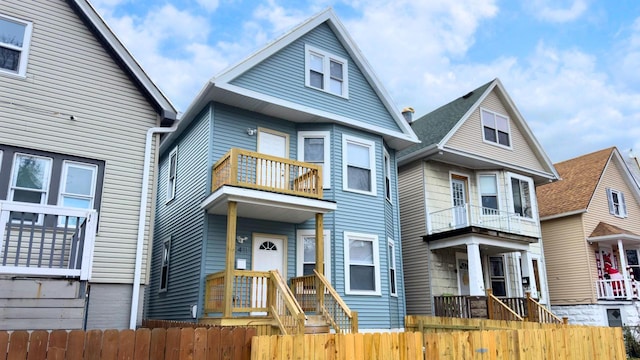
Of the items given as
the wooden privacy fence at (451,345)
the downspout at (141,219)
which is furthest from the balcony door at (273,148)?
the wooden privacy fence at (451,345)

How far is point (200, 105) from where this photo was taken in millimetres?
14062

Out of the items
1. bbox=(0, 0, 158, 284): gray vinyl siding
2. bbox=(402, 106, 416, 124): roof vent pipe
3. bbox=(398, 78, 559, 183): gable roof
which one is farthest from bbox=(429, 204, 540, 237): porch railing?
bbox=(0, 0, 158, 284): gray vinyl siding

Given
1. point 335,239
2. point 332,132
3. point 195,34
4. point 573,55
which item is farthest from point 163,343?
point 573,55

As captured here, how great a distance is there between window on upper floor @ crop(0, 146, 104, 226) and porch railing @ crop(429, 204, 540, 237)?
1197 cm

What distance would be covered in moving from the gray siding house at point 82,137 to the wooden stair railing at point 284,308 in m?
2.93

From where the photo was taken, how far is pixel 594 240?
874 inches

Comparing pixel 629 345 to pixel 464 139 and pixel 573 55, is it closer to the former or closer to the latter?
pixel 464 139

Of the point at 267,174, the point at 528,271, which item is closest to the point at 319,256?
the point at 267,174

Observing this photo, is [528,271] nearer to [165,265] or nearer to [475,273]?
[475,273]

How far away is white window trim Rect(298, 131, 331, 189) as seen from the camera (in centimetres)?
1471

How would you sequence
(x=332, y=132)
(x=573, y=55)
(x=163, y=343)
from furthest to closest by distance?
(x=573, y=55)
(x=332, y=132)
(x=163, y=343)

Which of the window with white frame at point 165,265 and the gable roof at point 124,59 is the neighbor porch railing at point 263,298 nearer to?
the window with white frame at point 165,265

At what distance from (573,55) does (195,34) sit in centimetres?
2464

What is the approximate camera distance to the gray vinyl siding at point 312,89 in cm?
1418
